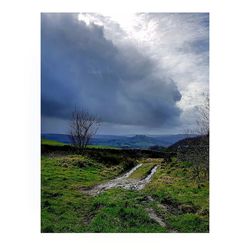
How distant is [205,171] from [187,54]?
1732mm

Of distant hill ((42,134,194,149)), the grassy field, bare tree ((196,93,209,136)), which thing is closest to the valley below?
the grassy field

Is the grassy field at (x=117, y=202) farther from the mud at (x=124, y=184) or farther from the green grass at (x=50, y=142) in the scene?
the green grass at (x=50, y=142)

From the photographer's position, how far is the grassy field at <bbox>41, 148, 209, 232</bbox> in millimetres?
6238

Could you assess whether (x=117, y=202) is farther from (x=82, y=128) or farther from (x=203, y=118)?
(x=203, y=118)

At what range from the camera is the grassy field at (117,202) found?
624cm

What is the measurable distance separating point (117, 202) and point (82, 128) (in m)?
1.20

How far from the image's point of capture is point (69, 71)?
647 centimetres

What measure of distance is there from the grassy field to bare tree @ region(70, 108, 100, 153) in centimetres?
27

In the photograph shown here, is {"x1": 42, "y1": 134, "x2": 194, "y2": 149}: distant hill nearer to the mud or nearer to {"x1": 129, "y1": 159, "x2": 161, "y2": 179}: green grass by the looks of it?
{"x1": 129, "y1": 159, "x2": 161, "y2": 179}: green grass

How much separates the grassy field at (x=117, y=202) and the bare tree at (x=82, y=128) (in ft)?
0.90

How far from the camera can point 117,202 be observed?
251 inches

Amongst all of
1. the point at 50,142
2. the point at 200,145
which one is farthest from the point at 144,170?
the point at 50,142
